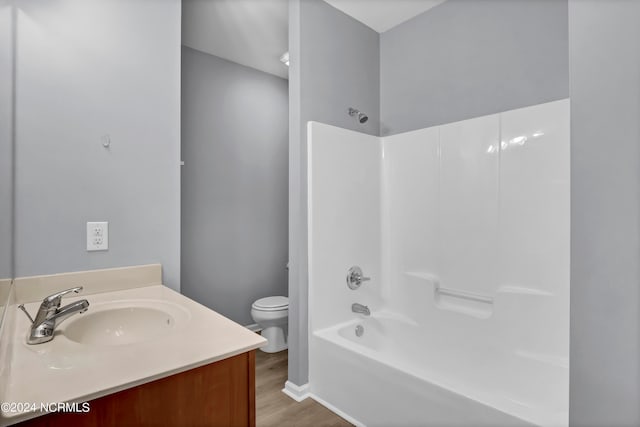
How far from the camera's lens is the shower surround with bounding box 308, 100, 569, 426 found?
5.77 feet

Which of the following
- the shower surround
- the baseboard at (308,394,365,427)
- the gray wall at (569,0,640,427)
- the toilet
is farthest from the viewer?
the toilet

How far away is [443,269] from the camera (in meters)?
2.29

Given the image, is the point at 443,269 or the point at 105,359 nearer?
the point at 105,359

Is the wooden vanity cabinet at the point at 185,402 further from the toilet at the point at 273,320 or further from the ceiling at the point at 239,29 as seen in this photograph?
the ceiling at the point at 239,29

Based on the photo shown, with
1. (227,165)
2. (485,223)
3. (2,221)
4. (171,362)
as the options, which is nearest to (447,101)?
(485,223)

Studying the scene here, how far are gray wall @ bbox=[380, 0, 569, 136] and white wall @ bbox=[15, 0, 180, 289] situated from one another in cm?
168

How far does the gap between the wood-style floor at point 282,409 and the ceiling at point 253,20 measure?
2.70 meters

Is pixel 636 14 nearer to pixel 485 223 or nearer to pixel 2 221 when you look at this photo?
pixel 485 223

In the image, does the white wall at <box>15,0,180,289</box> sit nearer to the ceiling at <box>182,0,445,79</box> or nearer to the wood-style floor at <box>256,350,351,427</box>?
the ceiling at <box>182,0,445,79</box>

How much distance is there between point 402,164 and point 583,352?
6.05 feet

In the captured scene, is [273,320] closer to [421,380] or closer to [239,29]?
[421,380]

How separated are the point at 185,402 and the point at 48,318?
0.54m

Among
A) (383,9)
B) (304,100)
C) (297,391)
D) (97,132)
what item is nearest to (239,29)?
(304,100)

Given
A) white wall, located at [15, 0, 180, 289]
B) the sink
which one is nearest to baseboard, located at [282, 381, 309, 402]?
white wall, located at [15, 0, 180, 289]
